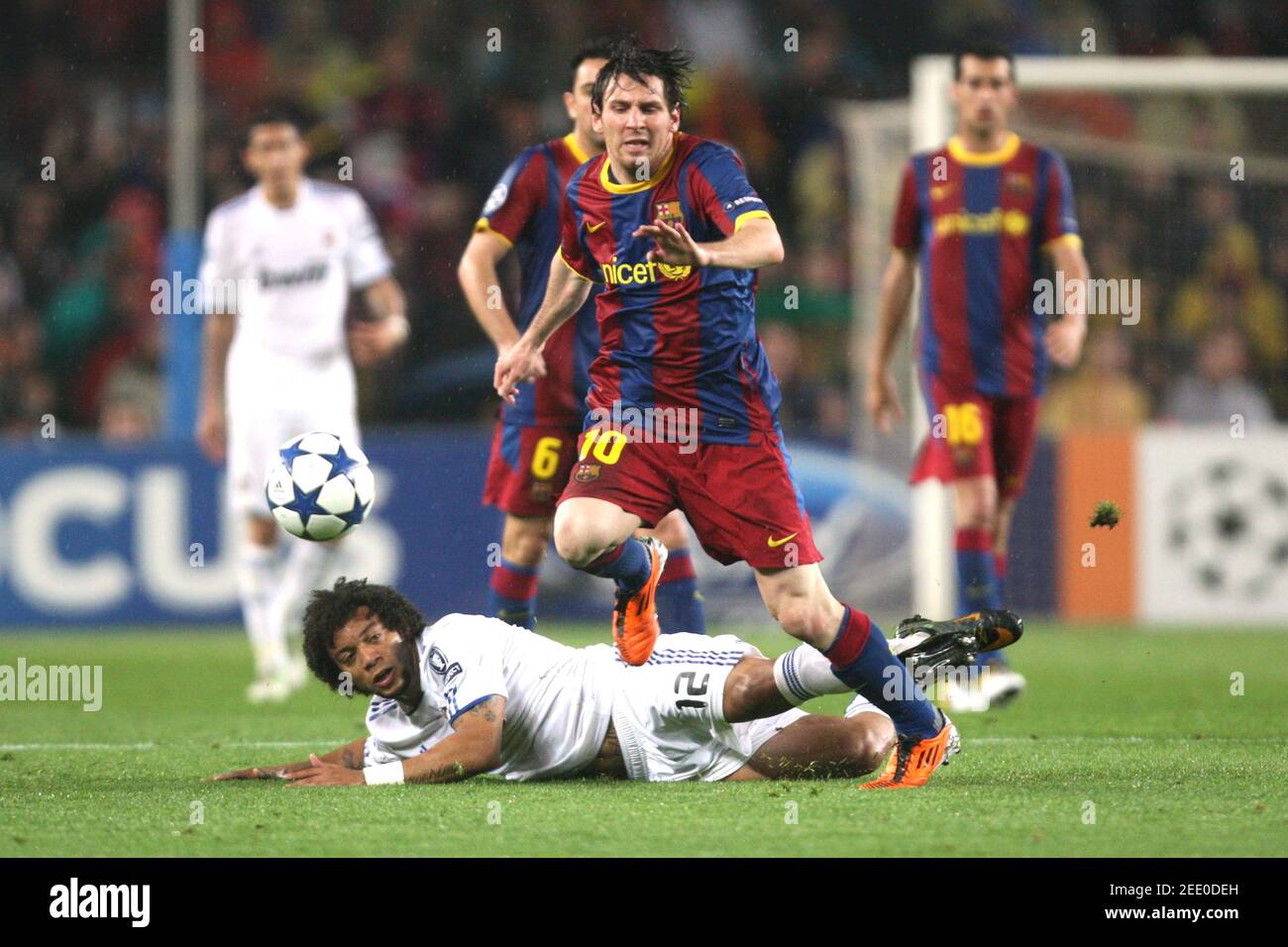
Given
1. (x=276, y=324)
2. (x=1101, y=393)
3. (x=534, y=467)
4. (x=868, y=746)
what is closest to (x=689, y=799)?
(x=868, y=746)

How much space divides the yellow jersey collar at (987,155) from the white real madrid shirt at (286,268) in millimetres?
2770

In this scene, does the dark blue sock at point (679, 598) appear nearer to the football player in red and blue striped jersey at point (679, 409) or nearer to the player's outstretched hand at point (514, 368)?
the football player in red and blue striped jersey at point (679, 409)

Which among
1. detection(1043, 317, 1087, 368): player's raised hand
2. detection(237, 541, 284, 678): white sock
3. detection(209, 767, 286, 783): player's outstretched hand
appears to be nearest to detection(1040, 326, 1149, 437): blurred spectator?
detection(1043, 317, 1087, 368): player's raised hand

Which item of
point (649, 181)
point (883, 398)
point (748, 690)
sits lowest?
point (748, 690)

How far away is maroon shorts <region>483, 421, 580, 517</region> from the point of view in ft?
22.1

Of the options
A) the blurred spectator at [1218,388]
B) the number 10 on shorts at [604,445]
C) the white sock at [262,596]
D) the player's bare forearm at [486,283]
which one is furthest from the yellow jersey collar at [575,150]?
the blurred spectator at [1218,388]

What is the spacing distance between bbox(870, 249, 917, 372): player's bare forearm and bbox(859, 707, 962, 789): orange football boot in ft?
9.90

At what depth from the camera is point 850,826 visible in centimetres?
448

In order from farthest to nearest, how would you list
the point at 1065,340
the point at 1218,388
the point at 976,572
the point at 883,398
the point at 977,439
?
→ 1. the point at 1218,388
2. the point at 883,398
3. the point at 977,439
4. the point at 976,572
5. the point at 1065,340

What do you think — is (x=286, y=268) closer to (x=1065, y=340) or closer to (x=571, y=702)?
(x=1065, y=340)

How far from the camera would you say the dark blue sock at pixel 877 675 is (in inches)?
199

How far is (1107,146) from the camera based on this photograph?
12.0 m

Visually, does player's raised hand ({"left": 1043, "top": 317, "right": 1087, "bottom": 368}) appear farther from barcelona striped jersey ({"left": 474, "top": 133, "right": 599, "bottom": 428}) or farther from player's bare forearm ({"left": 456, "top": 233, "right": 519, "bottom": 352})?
player's bare forearm ({"left": 456, "top": 233, "right": 519, "bottom": 352})

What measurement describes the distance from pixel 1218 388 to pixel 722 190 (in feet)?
26.4
